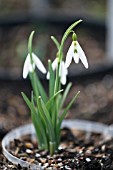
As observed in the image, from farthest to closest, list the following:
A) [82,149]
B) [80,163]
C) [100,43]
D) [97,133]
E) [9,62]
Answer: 1. [100,43]
2. [9,62]
3. [97,133]
4. [82,149]
5. [80,163]

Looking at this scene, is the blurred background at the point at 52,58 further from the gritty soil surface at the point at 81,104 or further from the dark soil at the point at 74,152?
the dark soil at the point at 74,152

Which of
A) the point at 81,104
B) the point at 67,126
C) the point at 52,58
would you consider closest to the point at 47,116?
the point at 67,126

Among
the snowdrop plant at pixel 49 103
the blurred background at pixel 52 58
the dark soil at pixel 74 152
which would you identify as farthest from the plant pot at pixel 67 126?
the blurred background at pixel 52 58

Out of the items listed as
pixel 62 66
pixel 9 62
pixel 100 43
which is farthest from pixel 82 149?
pixel 100 43

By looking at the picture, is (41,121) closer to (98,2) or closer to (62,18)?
(62,18)

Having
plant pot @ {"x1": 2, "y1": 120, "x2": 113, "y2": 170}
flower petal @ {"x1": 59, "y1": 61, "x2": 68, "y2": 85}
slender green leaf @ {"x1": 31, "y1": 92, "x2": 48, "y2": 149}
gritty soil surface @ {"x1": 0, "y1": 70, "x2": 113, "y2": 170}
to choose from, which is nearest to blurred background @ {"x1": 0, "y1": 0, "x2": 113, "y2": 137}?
gritty soil surface @ {"x1": 0, "y1": 70, "x2": 113, "y2": 170}

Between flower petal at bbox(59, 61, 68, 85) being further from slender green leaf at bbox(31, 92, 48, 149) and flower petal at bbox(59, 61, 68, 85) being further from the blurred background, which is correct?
the blurred background

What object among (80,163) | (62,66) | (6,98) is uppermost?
(62,66)
